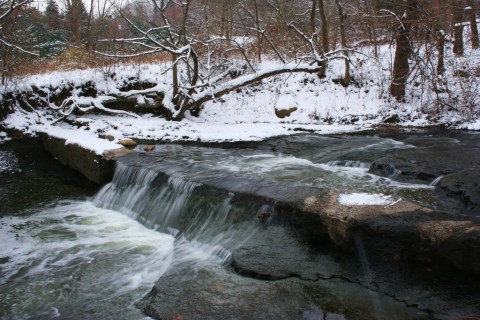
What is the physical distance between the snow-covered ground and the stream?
186 cm

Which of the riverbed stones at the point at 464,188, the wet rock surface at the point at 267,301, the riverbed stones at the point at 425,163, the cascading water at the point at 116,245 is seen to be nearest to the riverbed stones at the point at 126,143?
the cascading water at the point at 116,245

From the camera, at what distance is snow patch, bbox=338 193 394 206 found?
160 inches

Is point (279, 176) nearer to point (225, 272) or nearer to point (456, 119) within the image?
point (225, 272)

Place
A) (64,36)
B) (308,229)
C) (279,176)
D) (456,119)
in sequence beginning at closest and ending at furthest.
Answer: (308,229), (279,176), (456,119), (64,36)

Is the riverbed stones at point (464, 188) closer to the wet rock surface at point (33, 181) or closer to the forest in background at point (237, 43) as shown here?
the forest in background at point (237, 43)

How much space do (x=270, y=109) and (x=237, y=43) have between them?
2939 millimetres

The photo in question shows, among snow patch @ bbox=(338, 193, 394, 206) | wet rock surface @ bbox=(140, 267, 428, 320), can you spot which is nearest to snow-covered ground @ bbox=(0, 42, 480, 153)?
wet rock surface @ bbox=(140, 267, 428, 320)

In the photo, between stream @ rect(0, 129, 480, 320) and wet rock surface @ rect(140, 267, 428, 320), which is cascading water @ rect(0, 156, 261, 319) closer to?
stream @ rect(0, 129, 480, 320)

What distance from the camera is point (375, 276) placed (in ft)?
11.6

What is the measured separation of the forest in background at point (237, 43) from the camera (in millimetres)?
10365

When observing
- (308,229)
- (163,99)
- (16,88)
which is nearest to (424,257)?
(308,229)

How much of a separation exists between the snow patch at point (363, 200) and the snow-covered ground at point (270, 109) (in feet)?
18.9

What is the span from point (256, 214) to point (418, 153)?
155 inches

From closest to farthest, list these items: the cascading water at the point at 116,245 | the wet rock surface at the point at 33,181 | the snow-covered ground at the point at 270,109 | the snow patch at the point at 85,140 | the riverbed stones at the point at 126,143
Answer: the cascading water at the point at 116,245 < the wet rock surface at the point at 33,181 < the snow patch at the point at 85,140 < the riverbed stones at the point at 126,143 < the snow-covered ground at the point at 270,109
